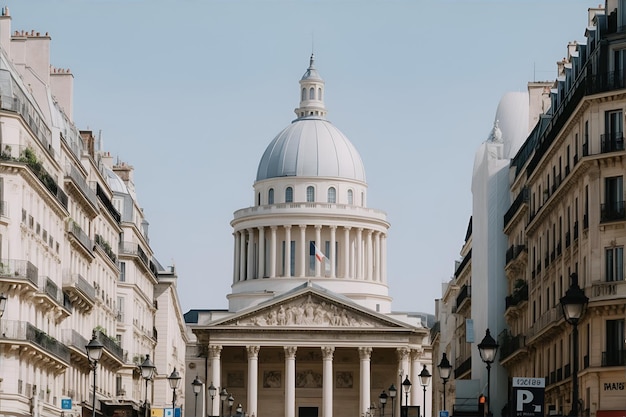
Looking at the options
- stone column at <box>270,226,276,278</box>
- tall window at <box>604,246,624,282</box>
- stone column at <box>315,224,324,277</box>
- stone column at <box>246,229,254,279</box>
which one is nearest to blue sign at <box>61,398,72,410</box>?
tall window at <box>604,246,624,282</box>

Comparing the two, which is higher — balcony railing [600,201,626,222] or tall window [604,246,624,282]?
balcony railing [600,201,626,222]

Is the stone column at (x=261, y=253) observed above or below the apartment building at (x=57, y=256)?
above

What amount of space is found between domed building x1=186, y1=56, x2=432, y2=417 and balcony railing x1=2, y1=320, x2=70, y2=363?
78.3 m

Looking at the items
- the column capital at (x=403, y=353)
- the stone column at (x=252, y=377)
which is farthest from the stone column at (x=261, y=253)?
the column capital at (x=403, y=353)

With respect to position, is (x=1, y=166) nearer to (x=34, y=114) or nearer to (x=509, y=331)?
(x=34, y=114)

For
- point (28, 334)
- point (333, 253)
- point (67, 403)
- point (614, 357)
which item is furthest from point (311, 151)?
point (614, 357)

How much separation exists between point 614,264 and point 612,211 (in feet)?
5.40

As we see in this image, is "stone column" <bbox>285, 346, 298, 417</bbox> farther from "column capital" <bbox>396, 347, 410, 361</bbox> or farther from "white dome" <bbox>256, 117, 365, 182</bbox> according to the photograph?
"white dome" <bbox>256, 117, 365, 182</bbox>

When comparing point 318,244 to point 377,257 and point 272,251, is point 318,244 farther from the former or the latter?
point 377,257

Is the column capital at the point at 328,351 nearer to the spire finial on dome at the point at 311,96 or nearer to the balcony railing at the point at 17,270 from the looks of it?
the spire finial on dome at the point at 311,96

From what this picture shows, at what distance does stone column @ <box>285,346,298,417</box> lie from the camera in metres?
146

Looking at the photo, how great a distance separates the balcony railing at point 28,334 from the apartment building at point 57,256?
4 cm

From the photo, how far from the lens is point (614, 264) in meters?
53.6

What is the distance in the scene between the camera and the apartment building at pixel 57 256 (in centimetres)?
5738
